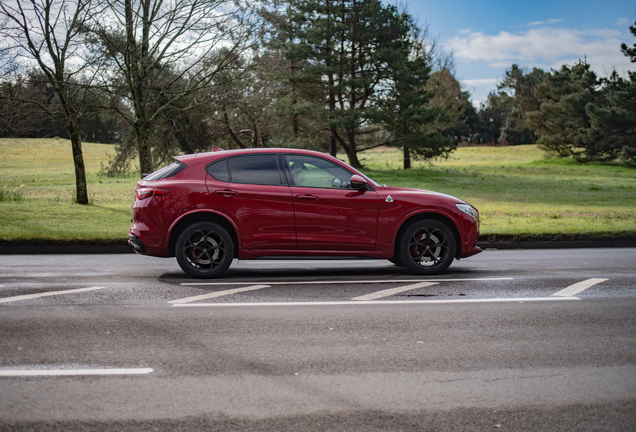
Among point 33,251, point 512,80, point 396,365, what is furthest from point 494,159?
point 396,365

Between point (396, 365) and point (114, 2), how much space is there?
15.0m

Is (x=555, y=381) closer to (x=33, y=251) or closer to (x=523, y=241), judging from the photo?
(x=523, y=241)

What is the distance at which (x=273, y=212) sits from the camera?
795 cm

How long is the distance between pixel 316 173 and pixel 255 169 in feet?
2.72

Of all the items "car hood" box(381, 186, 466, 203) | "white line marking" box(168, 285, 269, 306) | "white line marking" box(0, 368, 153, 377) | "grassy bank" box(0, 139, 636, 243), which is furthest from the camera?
"grassy bank" box(0, 139, 636, 243)

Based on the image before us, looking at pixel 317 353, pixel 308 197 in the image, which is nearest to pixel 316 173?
pixel 308 197

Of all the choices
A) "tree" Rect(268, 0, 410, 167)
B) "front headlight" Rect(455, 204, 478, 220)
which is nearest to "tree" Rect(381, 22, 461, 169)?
"tree" Rect(268, 0, 410, 167)

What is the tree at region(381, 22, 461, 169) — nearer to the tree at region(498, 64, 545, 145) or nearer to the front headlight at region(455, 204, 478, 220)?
the front headlight at region(455, 204, 478, 220)

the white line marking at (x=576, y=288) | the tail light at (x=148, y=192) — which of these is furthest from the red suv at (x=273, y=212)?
the white line marking at (x=576, y=288)

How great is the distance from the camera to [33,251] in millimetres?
11469

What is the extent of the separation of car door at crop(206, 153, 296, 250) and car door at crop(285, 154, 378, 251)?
14 centimetres

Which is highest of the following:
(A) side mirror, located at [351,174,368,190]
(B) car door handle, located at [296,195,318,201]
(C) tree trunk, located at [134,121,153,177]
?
(C) tree trunk, located at [134,121,153,177]

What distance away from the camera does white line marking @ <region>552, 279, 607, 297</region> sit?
721cm

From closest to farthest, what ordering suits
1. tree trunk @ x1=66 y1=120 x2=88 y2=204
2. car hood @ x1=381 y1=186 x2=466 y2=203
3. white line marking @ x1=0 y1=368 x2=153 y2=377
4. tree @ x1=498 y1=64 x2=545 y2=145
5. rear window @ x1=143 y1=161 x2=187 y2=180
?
1. white line marking @ x1=0 y1=368 x2=153 y2=377
2. rear window @ x1=143 y1=161 x2=187 y2=180
3. car hood @ x1=381 y1=186 x2=466 y2=203
4. tree trunk @ x1=66 y1=120 x2=88 y2=204
5. tree @ x1=498 y1=64 x2=545 y2=145
